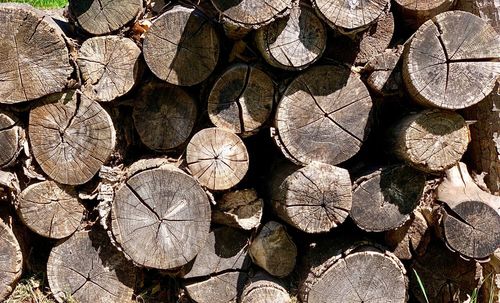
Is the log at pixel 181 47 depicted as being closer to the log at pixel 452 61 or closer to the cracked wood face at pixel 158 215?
the cracked wood face at pixel 158 215

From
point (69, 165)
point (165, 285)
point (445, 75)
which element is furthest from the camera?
point (165, 285)

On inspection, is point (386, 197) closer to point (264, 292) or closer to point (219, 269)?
point (264, 292)

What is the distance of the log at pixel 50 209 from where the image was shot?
11.8 ft

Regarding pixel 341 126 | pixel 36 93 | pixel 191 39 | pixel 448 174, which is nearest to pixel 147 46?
pixel 191 39

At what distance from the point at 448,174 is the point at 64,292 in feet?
8.13

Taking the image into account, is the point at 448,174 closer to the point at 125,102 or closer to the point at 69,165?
the point at 125,102

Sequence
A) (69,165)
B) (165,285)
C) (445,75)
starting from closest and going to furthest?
(445,75), (69,165), (165,285)

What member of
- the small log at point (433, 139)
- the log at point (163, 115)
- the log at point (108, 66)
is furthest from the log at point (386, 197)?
the log at point (108, 66)

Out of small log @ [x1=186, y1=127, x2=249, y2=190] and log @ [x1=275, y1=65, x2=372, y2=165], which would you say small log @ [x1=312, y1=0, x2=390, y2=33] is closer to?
log @ [x1=275, y1=65, x2=372, y2=165]

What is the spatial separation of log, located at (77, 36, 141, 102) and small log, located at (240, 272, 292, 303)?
140cm


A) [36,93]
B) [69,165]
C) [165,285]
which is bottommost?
[165,285]

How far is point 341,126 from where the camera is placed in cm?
355

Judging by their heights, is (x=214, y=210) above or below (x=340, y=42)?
below

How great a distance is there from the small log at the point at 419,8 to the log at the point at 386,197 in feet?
3.04
